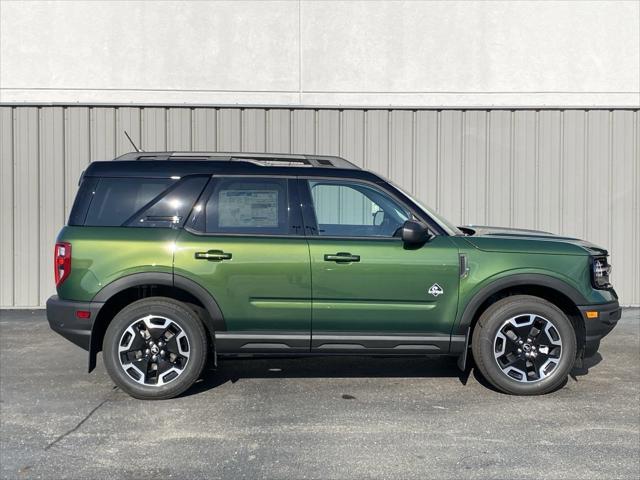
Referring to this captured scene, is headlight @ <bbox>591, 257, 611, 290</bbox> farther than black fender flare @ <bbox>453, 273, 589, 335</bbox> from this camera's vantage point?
Yes

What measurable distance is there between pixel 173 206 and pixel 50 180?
520 cm

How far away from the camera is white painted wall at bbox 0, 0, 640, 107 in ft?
33.6

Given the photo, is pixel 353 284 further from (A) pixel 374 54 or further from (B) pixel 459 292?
(A) pixel 374 54

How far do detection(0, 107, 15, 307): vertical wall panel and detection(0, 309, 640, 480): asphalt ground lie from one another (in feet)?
11.4

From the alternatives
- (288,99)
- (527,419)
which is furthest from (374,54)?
(527,419)

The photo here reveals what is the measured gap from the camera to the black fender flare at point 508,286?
18.7ft

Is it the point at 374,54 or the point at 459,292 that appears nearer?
the point at 459,292

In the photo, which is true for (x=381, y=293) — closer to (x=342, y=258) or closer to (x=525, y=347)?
(x=342, y=258)

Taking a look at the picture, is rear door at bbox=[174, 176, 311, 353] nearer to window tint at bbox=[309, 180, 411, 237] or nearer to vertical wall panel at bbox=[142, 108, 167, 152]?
window tint at bbox=[309, 180, 411, 237]

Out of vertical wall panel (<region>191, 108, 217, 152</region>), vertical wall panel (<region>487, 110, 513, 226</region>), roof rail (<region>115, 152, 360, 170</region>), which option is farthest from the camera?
vertical wall panel (<region>487, 110, 513, 226</region>)

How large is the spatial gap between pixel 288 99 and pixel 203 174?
4.77 m

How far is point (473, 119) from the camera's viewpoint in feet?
33.8

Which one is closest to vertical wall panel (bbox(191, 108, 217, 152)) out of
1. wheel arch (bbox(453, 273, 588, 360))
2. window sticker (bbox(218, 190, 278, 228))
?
window sticker (bbox(218, 190, 278, 228))

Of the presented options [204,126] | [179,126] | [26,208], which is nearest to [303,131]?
[204,126]
